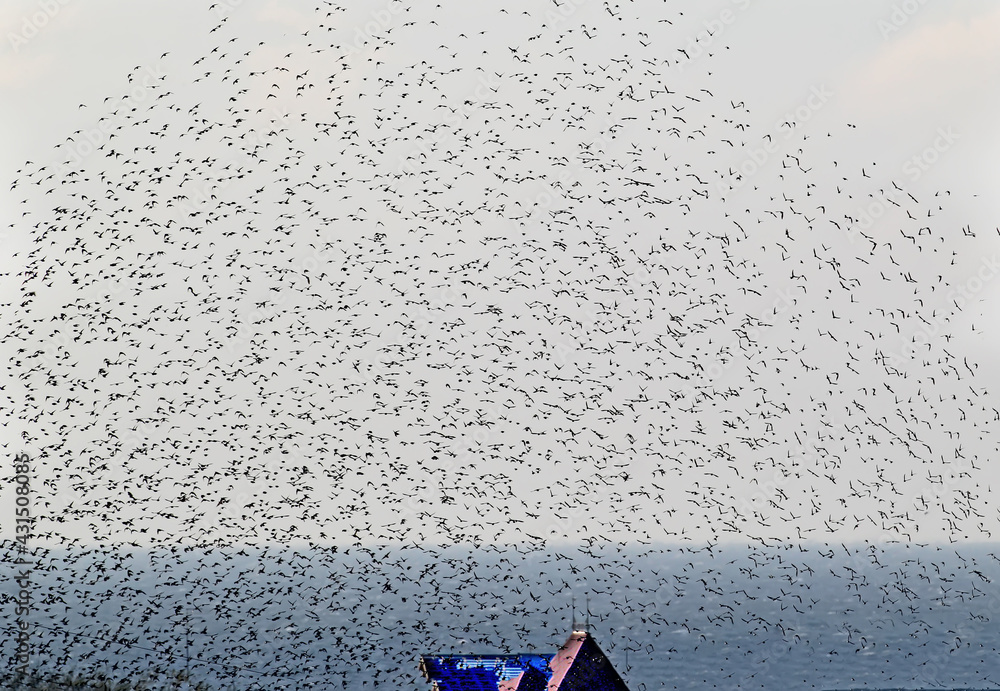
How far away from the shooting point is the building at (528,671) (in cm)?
5566

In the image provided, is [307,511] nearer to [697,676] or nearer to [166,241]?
[166,241]

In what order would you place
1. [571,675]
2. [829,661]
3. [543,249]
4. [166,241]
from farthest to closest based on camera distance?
1. [829,661]
2. [571,675]
3. [166,241]
4. [543,249]

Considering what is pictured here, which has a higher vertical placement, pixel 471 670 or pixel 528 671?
pixel 471 670

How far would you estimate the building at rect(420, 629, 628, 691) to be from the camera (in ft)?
183

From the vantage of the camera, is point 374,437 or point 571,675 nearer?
point 374,437

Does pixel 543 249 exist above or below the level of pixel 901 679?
below

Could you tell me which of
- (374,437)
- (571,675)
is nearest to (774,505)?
(374,437)

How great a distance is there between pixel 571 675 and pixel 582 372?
26168mm

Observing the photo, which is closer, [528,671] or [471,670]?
[528,671]

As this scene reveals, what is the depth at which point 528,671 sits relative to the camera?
55875mm

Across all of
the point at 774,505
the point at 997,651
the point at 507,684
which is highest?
the point at 997,651

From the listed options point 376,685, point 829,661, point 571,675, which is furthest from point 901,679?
point 571,675

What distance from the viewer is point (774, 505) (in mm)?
38250

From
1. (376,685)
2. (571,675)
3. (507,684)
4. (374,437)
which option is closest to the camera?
(374,437)
